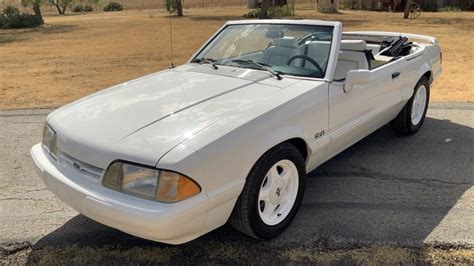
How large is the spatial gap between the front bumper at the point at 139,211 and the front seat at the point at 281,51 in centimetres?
180

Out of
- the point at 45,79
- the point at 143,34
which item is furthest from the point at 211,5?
the point at 45,79

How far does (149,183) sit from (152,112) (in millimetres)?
Result: 732

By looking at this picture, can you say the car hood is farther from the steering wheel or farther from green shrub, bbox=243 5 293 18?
green shrub, bbox=243 5 293 18

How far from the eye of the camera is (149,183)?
8.57ft

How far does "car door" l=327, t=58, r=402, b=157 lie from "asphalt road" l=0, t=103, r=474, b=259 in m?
0.41

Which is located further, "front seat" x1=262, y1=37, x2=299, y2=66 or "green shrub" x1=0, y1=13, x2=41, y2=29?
"green shrub" x1=0, y1=13, x2=41, y2=29

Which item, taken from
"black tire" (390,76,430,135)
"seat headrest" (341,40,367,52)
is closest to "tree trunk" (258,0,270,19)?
"black tire" (390,76,430,135)

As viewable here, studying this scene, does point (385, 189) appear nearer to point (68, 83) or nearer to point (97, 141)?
point (97, 141)

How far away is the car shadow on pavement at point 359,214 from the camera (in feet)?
10.6

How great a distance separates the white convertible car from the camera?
262 cm

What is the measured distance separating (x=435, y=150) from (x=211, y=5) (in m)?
50.6

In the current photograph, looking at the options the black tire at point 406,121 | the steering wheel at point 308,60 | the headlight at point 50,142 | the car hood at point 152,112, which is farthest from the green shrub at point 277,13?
the headlight at point 50,142

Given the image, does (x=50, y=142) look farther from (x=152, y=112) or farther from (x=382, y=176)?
(x=382, y=176)

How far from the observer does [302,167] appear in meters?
3.43
